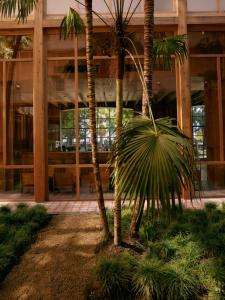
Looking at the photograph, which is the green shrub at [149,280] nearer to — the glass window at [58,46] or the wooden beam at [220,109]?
the wooden beam at [220,109]

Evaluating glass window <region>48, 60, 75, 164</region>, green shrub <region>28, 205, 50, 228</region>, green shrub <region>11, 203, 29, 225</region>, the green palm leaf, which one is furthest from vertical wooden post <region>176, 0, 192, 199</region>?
the green palm leaf

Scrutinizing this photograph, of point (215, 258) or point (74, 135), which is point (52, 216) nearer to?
point (74, 135)

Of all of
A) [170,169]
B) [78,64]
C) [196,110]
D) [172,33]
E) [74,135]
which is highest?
[172,33]

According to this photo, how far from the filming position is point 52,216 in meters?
6.60

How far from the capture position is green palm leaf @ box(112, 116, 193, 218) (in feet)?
8.57

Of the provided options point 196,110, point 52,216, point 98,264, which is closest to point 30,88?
point 52,216

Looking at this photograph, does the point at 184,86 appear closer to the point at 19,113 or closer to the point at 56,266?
the point at 19,113

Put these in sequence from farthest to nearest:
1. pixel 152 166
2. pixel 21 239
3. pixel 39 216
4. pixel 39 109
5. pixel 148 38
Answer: pixel 39 109
pixel 39 216
pixel 21 239
pixel 148 38
pixel 152 166

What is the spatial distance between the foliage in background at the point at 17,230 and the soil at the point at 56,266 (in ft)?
0.37

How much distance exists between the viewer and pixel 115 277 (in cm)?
380

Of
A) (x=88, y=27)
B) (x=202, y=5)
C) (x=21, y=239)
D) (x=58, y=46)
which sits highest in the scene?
(x=202, y=5)

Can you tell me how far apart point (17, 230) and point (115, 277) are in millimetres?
2226

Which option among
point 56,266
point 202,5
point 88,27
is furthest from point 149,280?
point 202,5

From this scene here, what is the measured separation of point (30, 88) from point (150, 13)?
16.0ft
